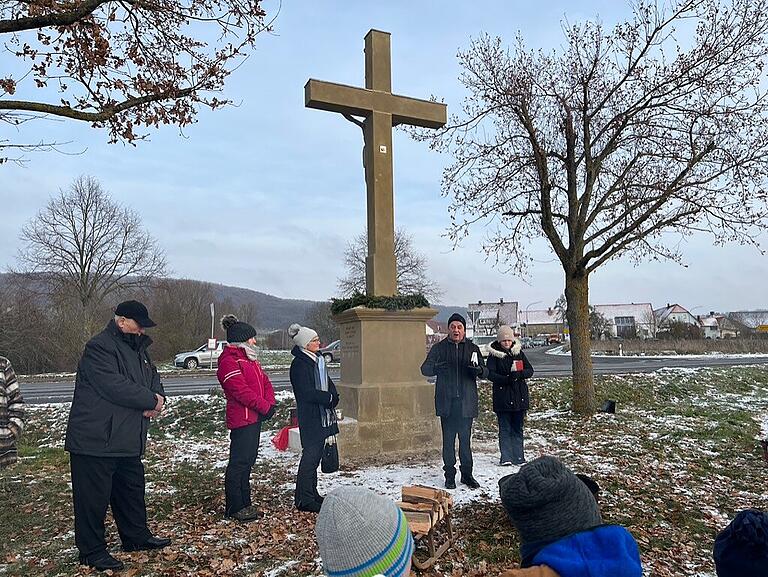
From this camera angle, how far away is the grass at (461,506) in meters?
4.38

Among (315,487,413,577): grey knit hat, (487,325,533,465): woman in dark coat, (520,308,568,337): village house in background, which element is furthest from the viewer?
(520,308,568,337): village house in background

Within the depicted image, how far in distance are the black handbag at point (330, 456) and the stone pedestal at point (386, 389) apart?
113 cm

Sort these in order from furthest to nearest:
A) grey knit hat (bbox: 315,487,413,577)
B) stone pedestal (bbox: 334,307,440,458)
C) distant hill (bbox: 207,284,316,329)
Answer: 1. distant hill (bbox: 207,284,316,329)
2. stone pedestal (bbox: 334,307,440,458)
3. grey knit hat (bbox: 315,487,413,577)

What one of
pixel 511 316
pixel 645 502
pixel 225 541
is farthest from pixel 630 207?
pixel 511 316

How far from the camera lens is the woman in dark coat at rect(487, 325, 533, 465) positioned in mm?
6836

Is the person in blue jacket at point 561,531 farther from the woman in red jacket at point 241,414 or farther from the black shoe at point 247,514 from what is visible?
the black shoe at point 247,514

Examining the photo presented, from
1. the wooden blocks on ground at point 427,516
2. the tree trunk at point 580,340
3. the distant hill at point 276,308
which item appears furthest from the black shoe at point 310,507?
the distant hill at point 276,308

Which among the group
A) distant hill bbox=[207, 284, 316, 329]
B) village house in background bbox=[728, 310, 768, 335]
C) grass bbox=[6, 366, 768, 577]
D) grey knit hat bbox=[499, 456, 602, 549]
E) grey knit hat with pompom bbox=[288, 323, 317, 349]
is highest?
distant hill bbox=[207, 284, 316, 329]

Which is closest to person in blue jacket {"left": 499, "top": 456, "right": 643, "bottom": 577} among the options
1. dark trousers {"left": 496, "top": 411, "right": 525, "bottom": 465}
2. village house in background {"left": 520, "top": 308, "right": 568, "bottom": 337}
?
dark trousers {"left": 496, "top": 411, "right": 525, "bottom": 465}

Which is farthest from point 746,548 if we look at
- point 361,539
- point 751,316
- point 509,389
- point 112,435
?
point 751,316

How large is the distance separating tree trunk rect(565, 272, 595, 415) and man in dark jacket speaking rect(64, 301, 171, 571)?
824cm

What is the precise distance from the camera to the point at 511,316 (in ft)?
268

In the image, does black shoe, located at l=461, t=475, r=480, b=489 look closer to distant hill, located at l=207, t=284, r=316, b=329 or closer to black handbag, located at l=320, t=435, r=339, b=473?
black handbag, located at l=320, t=435, r=339, b=473

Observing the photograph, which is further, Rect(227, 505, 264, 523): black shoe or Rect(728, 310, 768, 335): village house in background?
Rect(728, 310, 768, 335): village house in background
